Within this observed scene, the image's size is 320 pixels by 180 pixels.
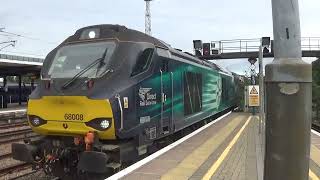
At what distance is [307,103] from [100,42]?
7894 mm

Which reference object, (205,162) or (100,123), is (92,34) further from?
(205,162)

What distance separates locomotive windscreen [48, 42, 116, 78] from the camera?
954 cm

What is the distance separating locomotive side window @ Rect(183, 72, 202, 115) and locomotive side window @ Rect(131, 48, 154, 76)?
11.0ft

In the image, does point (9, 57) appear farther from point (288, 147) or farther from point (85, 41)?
point (288, 147)

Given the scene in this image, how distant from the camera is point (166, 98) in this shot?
1148cm

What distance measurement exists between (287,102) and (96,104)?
657 cm

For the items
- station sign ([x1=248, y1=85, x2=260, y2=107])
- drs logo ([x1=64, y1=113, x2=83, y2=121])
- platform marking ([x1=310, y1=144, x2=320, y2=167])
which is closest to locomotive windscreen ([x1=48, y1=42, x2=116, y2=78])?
drs logo ([x1=64, y1=113, x2=83, y2=121])

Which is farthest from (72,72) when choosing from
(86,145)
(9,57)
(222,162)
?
(9,57)

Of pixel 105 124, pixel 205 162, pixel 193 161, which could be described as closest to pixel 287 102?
pixel 105 124

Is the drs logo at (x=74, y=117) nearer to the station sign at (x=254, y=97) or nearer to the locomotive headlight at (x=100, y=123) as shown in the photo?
the locomotive headlight at (x=100, y=123)

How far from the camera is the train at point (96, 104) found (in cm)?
877

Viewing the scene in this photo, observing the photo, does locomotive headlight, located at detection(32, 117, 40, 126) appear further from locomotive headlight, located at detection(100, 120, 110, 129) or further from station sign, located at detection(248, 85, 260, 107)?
station sign, located at detection(248, 85, 260, 107)

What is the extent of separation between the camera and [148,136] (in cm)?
1023

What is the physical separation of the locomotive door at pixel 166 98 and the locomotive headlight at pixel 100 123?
262 centimetres
